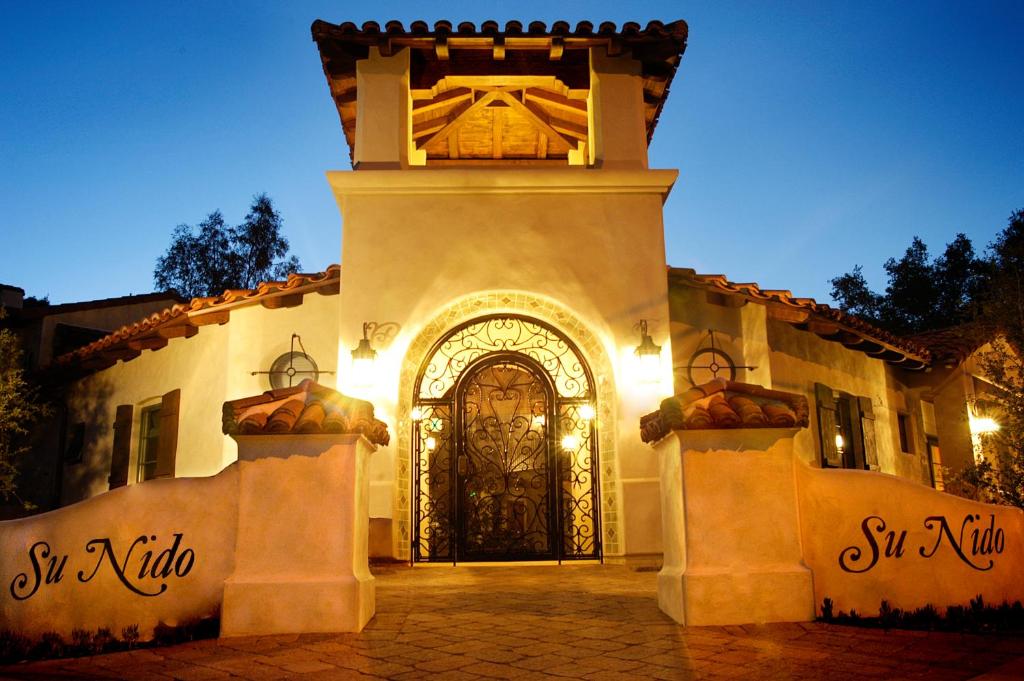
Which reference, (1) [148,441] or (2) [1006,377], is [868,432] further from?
(1) [148,441]

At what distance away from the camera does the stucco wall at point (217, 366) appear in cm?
1140

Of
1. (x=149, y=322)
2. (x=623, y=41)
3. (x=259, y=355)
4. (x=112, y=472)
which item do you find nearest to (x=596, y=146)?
(x=623, y=41)

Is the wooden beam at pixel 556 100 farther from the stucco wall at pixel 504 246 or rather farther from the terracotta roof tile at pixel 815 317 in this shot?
the terracotta roof tile at pixel 815 317

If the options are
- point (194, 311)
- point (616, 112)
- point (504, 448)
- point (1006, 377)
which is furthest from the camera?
point (194, 311)

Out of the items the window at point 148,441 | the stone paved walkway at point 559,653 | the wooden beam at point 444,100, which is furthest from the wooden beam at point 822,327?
the window at point 148,441

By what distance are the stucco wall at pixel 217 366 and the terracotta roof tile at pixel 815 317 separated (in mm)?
5118

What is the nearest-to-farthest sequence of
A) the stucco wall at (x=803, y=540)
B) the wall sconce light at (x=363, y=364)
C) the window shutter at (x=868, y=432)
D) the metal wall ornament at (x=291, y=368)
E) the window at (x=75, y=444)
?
the stucco wall at (x=803, y=540), the wall sconce light at (x=363, y=364), the metal wall ornament at (x=291, y=368), the window shutter at (x=868, y=432), the window at (x=75, y=444)

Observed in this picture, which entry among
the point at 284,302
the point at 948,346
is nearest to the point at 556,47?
the point at 284,302

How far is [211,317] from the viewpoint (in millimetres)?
11828

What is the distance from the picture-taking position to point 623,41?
428 inches

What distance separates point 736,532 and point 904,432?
1150cm

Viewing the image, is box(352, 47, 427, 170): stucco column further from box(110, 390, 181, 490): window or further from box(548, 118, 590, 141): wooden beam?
box(110, 390, 181, 490): window

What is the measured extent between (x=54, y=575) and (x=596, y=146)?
8.07m

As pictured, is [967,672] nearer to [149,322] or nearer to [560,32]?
[560,32]
